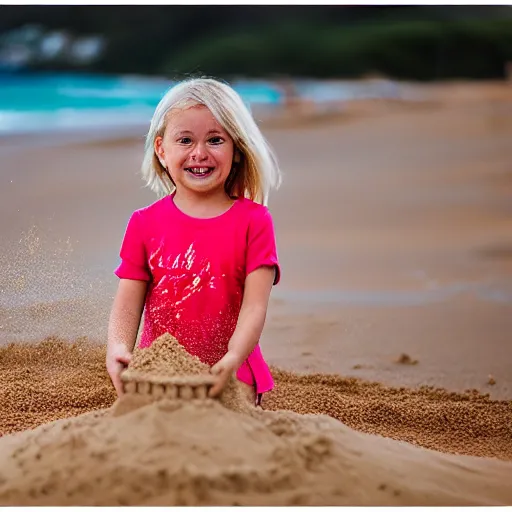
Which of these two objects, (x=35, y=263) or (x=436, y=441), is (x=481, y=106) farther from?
(x=35, y=263)

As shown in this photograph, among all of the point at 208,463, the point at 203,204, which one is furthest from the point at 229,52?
the point at 208,463

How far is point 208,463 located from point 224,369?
18cm

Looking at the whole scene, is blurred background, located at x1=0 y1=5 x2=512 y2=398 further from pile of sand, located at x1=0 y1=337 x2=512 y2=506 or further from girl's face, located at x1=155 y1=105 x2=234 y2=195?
pile of sand, located at x1=0 y1=337 x2=512 y2=506

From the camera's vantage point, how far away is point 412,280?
7.84ft

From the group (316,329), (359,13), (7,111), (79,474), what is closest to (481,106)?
(359,13)

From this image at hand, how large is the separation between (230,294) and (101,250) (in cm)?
41

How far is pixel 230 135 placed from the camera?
1788 mm

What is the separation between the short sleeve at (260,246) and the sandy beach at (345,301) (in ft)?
0.98

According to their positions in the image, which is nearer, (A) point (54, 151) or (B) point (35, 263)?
(B) point (35, 263)

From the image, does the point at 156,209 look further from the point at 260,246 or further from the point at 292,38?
the point at 292,38

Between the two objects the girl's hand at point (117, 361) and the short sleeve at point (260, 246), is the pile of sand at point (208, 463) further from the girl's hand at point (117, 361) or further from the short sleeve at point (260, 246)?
the short sleeve at point (260, 246)

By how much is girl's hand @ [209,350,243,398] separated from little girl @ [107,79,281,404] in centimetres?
5

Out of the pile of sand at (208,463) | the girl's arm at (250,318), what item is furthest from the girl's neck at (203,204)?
the pile of sand at (208,463)

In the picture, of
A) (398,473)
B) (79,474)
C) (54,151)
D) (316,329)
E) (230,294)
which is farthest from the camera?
(316,329)
